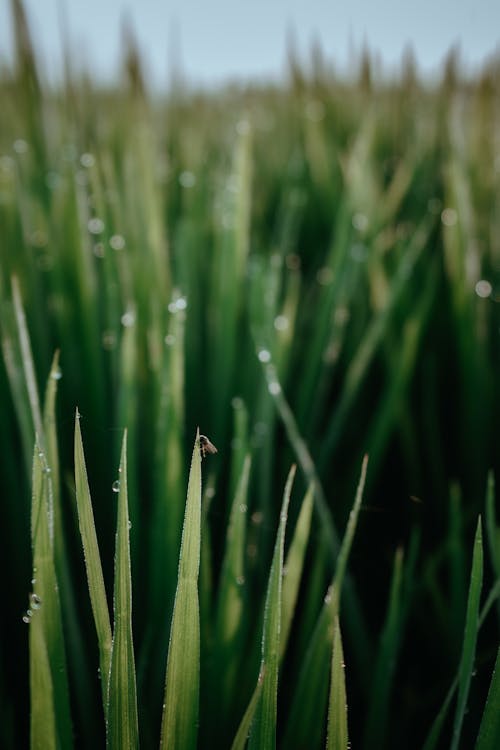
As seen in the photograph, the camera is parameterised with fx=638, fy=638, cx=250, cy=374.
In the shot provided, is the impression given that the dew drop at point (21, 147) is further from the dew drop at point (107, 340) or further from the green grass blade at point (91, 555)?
the green grass blade at point (91, 555)

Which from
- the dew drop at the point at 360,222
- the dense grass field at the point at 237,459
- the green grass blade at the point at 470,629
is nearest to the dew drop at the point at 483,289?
the dense grass field at the point at 237,459

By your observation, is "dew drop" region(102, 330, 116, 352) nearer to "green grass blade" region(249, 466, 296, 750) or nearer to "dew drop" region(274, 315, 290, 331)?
"dew drop" region(274, 315, 290, 331)

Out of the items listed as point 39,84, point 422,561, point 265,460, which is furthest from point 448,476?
point 39,84

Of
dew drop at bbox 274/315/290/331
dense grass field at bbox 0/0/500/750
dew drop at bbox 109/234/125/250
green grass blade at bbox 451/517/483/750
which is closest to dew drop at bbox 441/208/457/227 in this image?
dense grass field at bbox 0/0/500/750

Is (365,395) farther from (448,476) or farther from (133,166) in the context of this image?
(133,166)

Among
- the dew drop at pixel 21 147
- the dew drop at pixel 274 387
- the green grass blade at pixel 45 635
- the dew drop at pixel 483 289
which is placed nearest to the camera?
the green grass blade at pixel 45 635

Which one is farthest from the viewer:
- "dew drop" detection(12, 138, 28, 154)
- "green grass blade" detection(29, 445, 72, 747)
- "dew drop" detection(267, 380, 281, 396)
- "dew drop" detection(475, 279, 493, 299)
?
"dew drop" detection(12, 138, 28, 154)

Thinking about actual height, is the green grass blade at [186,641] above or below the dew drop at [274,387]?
below
